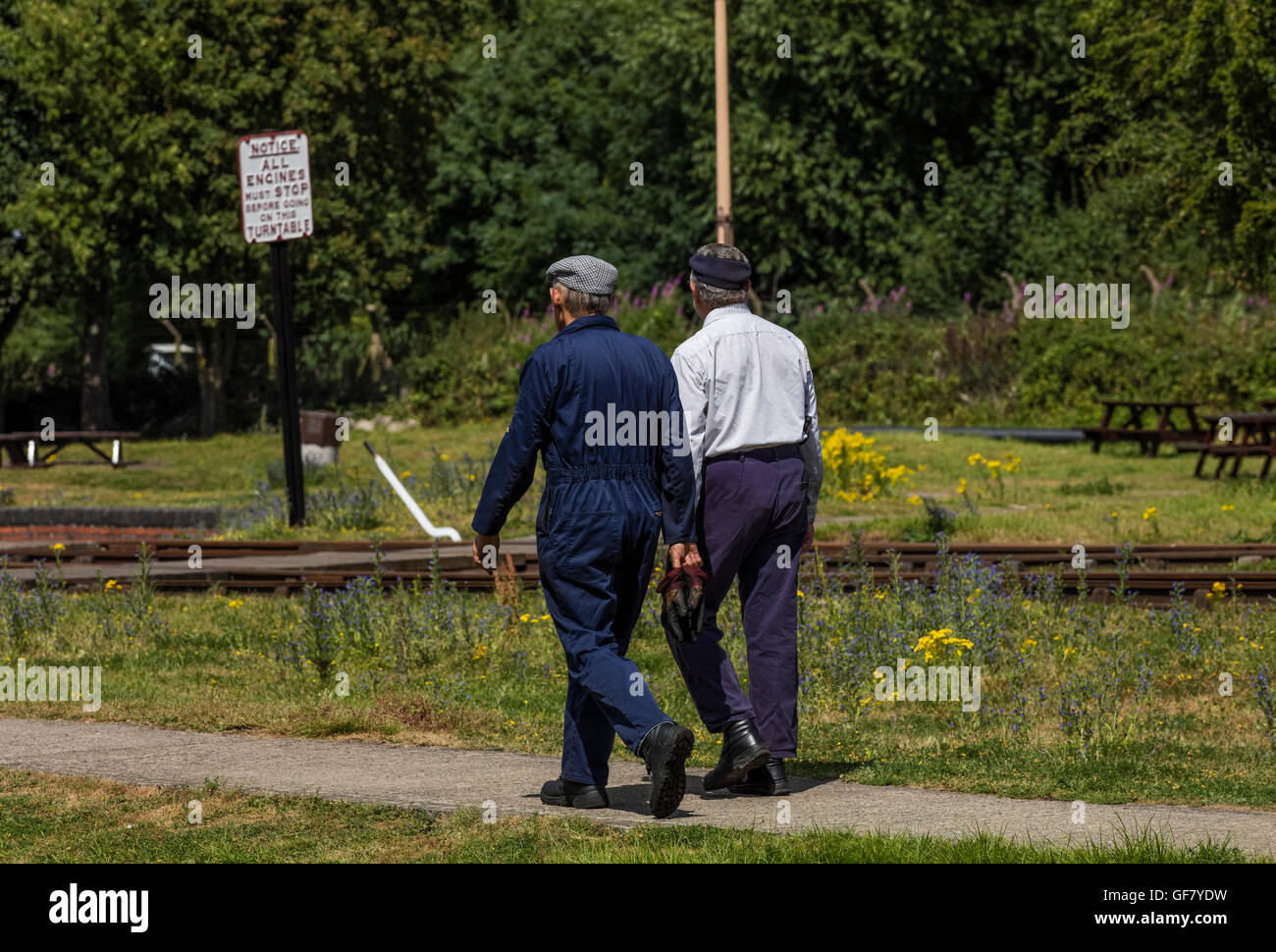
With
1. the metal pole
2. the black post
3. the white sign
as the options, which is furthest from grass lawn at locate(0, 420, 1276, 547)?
the metal pole

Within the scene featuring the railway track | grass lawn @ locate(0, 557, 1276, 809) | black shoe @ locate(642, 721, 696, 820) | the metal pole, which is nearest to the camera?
black shoe @ locate(642, 721, 696, 820)

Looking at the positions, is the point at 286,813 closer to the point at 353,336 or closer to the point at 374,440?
the point at 374,440

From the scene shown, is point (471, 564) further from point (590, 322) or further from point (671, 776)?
point (671, 776)

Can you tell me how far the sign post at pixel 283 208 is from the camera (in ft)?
60.0

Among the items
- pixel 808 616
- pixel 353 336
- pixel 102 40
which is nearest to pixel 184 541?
pixel 808 616

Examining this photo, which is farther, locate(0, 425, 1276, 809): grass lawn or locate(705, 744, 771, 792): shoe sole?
locate(0, 425, 1276, 809): grass lawn

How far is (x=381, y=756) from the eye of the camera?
7867 mm

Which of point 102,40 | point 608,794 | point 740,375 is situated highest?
point 102,40

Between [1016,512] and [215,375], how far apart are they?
77.9 ft

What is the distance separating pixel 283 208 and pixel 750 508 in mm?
12194

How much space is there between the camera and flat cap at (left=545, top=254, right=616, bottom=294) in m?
6.90

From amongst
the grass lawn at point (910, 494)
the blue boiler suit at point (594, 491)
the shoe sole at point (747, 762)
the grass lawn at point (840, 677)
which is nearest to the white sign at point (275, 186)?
the grass lawn at point (910, 494)

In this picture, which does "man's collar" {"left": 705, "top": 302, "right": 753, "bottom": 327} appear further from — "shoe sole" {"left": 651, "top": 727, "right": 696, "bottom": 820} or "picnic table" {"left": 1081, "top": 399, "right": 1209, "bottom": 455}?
"picnic table" {"left": 1081, "top": 399, "right": 1209, "bottom": 455}

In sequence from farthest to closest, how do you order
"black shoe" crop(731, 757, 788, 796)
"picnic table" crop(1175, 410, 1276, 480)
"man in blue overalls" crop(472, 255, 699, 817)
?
"picnic table" crop(1175, 410, 1276, 480), "black shoe" crop(731, 757, 788, 796), "man in blue overalls" crop(472, 255, 699, 817)
